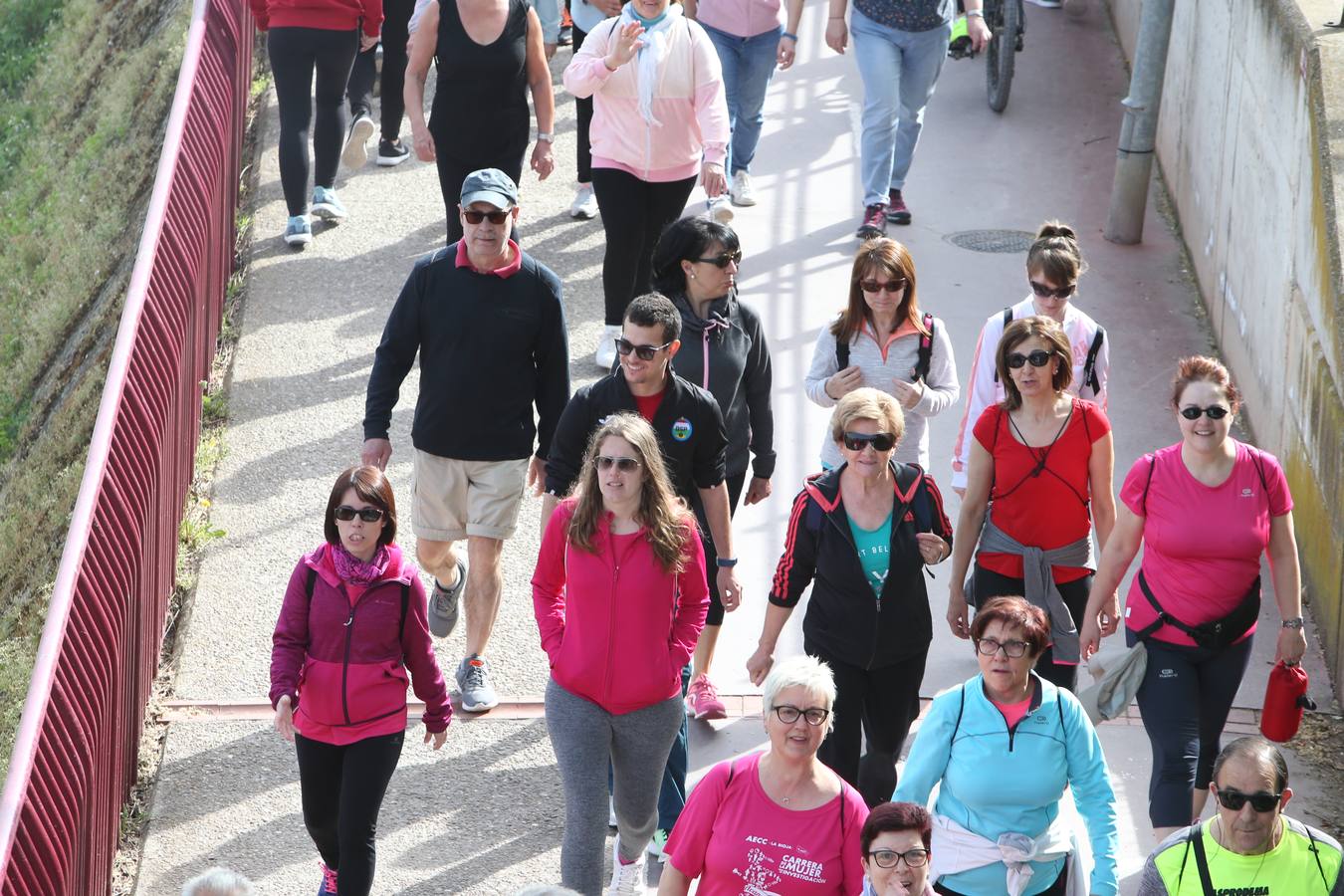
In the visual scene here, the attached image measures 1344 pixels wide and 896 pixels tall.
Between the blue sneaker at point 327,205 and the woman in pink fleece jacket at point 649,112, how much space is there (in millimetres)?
2688

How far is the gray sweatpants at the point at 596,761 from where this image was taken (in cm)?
544

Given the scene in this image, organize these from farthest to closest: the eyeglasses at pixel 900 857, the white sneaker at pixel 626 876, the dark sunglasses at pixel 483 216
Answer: the dark sunglasses at pixel 483 216, the white sneaker at pixel 626 876, the eyeglasses at pixel 900 857

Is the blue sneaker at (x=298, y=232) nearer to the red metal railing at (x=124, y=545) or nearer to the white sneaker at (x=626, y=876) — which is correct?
the red metal railing at (x=124, y=545)

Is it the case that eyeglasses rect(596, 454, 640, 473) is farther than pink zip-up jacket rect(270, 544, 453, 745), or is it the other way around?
pink zip-up jacket rect(270, 544, 453, 745)

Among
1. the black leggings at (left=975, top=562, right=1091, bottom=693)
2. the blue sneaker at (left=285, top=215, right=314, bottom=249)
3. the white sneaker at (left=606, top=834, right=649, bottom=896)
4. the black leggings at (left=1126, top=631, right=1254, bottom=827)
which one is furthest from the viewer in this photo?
the blue sneaker at (left=285, top=215, right=314, bottom=249)

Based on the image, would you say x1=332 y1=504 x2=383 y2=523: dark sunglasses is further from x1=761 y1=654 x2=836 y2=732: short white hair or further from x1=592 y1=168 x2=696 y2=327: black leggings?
x1=592 y1=168 x2=696 y2=327: black leggings

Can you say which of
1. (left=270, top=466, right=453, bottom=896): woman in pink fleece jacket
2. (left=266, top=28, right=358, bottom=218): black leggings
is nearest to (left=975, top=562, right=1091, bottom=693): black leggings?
(left=270, top=466, right=453, bottom=896): woman in pink fleece jacket

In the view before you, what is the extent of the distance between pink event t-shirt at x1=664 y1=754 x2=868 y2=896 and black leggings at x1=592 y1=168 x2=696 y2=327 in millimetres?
4348

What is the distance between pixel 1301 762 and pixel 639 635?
2806 millimetres

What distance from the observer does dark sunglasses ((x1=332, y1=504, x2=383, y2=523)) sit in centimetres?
538

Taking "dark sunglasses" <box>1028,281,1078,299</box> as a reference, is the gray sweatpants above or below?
below

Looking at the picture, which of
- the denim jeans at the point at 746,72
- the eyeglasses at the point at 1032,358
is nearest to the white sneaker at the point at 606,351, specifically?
the denim jeans at the point at 746,72

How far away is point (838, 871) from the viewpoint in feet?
15.1

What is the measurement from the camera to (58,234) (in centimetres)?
1551
